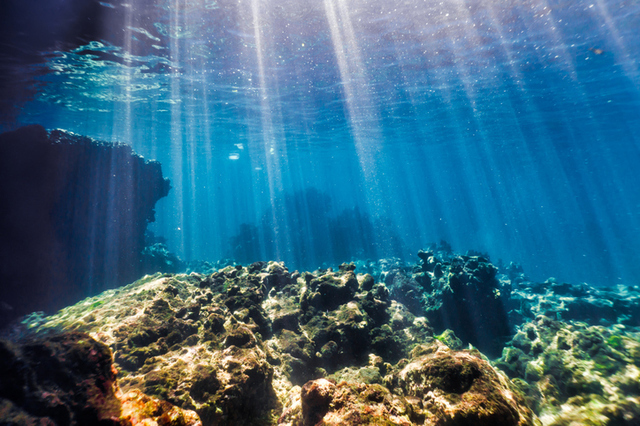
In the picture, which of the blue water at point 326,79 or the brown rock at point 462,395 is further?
the blue water at point 326,79

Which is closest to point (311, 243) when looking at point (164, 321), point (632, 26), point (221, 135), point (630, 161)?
point (221, 135)

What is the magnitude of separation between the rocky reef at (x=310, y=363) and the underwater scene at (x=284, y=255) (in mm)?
31

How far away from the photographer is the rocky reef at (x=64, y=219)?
32.8ft

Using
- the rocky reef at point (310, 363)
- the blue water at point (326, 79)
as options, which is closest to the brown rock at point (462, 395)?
the rocky reef at point (310, 363)

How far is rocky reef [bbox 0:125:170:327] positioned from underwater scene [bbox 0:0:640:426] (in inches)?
3.2

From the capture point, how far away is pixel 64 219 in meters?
11.8

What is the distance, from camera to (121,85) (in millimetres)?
15883

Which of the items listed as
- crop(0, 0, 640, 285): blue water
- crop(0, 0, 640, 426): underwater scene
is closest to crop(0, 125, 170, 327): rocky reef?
crop(0, 0, 640, 426): underwater scene

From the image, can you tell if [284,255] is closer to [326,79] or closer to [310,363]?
[326,79]

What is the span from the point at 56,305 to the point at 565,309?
831 inches

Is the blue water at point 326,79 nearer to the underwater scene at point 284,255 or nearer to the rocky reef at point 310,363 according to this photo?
the underwater scene at point 284,255

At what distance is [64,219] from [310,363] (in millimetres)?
13901

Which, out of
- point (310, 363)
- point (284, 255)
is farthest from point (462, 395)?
point (284, 255)

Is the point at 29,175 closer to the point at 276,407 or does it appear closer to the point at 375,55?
the point at 276,407
